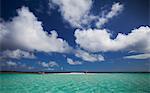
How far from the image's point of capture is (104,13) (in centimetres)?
569

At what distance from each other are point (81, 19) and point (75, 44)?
0.93m

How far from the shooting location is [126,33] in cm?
603

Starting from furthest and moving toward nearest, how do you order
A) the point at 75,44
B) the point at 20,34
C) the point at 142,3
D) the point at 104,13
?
the point at 75,44, the point at 104,13, the point at 20,34, the point at 142,3

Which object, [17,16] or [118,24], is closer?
[17,16]

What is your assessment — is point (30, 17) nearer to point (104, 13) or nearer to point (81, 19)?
point (81, 19)

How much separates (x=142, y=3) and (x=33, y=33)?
2854mm

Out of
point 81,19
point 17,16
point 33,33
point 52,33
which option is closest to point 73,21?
point 81,19

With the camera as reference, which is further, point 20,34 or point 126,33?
point 126,33

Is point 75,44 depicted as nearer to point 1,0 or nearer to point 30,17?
point 30,17

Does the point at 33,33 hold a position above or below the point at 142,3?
below

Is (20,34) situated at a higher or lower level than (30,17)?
lower

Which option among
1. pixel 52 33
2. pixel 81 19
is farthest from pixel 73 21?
pixel 52 33

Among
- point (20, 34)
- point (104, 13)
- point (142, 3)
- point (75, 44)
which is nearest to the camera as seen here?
point (142, 3)

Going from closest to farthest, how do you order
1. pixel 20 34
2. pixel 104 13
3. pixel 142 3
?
pixel 142 3 < pixel 20 34 < pixel 104 13
